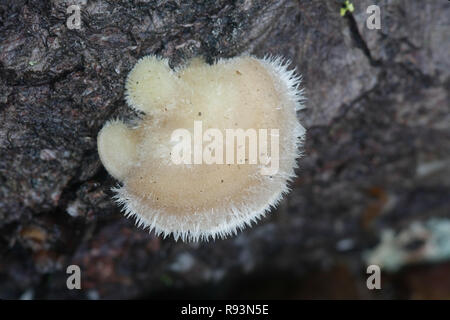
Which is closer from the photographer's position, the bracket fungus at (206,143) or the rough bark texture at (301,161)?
the bracket fungus at (206,143)

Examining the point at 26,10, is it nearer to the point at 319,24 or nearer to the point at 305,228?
the point at 319,24

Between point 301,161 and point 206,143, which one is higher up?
point 301,161

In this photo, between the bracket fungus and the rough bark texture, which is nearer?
the bracket fungus
